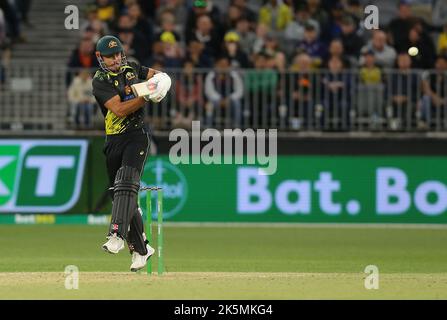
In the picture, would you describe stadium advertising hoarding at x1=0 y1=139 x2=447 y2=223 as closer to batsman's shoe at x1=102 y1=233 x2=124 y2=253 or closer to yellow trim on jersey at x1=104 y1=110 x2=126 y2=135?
yellow trim on jersey at x1=104 y1=110 x2=126 y2=135

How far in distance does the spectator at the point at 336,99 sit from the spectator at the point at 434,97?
4.32 feet

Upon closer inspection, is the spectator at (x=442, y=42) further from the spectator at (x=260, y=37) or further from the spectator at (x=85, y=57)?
the spectator at (x=85, y=57)

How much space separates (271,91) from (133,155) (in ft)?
30.3

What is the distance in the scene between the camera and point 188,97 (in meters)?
21.6

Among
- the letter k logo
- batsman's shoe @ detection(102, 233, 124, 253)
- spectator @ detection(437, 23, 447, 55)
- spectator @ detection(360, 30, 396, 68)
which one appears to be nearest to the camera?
batsman's shoe @ detection(102, 233, 124, 253)

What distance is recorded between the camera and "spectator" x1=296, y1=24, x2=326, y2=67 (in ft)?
73.8

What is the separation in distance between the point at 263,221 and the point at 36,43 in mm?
6822

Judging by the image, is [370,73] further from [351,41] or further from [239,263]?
[239,263]

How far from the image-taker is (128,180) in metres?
12.4

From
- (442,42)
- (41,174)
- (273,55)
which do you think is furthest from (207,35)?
(442,42)

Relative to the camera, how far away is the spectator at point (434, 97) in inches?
841

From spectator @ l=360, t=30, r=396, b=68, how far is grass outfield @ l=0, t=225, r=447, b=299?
3172 mm

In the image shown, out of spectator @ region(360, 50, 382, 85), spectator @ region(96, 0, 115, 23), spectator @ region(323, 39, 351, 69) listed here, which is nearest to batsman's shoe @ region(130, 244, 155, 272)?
spectator @ region(360, 50, 382, 85)
